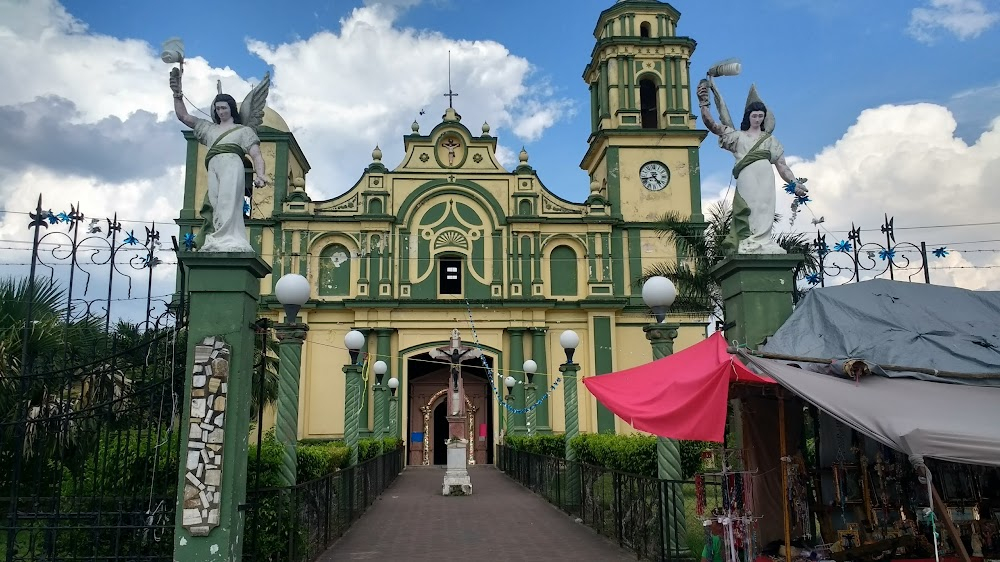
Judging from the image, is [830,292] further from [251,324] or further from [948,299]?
[251,324]

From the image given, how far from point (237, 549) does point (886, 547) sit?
5.72 meters

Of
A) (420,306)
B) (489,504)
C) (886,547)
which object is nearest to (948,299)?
(886,547)

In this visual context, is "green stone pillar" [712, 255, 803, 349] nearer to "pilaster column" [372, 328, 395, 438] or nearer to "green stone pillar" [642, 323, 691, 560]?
Answer: "green stone pillar" [642, 323, 691, 560]

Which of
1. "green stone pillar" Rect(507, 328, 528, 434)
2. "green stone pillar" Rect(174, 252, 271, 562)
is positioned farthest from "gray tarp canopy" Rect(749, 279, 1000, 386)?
"green stone pillar" Rect(507, 328, 528, 434)

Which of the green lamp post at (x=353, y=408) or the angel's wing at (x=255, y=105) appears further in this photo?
the green lamp post at (x=353, y=408)

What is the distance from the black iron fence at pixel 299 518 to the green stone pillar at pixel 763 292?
4.89 metres

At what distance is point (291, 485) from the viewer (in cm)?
805

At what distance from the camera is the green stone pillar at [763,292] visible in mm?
7664

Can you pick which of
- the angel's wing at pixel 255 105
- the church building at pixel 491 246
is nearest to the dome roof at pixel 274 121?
the church building at pixel 491 246

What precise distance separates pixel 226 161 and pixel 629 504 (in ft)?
20.1

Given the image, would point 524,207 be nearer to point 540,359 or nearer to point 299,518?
point 540,359

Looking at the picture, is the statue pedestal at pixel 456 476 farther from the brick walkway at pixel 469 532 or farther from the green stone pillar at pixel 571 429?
the green stone pillar at pixel 571 429

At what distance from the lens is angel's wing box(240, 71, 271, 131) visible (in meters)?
7.64

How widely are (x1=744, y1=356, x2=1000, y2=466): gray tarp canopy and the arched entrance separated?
24.0 meters
